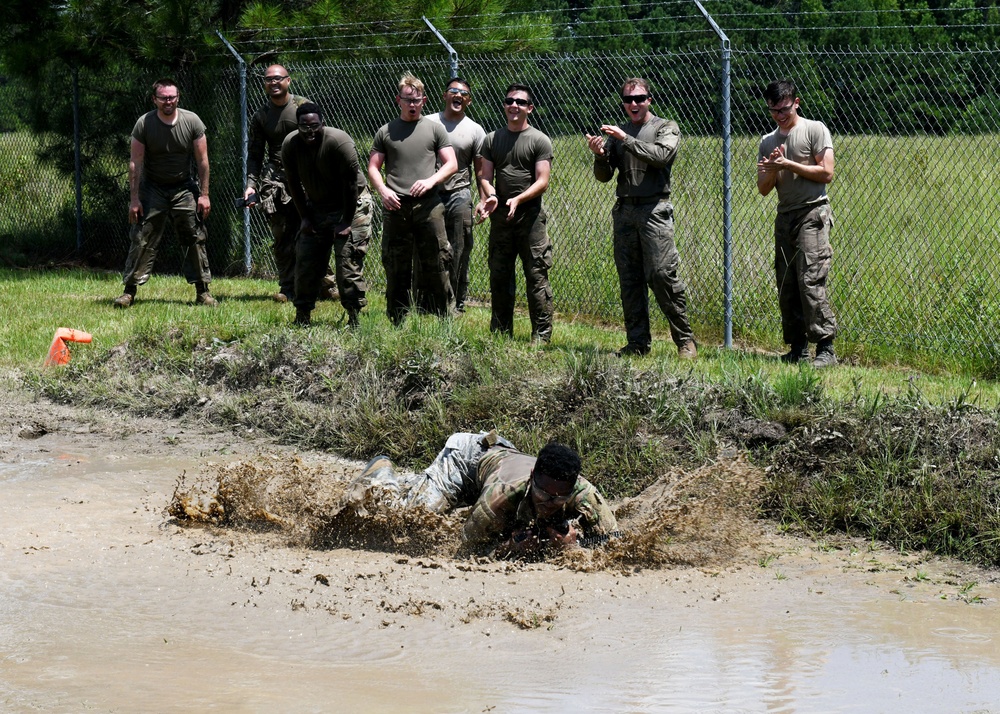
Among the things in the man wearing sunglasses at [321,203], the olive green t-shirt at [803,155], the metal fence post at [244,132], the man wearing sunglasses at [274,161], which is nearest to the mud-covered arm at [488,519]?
the man wearing sunglasses at [321,203]

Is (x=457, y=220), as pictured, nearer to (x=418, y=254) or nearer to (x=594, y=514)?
(x=418, y=254)

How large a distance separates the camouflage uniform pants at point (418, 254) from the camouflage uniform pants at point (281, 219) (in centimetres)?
163

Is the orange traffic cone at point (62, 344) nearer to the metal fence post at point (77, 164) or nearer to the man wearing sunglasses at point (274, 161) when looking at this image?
the man wearing sunglasses at point (274, 161)

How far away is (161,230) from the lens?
11.4 meters

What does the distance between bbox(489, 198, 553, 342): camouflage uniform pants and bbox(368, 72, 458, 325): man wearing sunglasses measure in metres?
0.40

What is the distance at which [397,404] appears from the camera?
26.3 ft

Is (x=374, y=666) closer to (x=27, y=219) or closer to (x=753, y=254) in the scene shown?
(x=753, y=254)

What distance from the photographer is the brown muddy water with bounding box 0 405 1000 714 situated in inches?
173

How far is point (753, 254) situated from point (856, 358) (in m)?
1.96

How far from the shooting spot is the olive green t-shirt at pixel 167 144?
11.1 meters

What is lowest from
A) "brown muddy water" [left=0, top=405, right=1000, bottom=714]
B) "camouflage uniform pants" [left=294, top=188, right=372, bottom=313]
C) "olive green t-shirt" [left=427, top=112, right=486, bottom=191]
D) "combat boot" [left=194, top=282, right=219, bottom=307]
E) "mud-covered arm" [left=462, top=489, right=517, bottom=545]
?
"brown muddy water" [left=0, top=405, right=1000, bottom=714]

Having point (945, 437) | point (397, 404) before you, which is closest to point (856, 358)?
point (945, 437)

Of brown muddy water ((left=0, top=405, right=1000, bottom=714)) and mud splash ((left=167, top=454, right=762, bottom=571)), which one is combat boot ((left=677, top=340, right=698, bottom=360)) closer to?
mud splash ((left=167, top=454, right=762, bottom=571))

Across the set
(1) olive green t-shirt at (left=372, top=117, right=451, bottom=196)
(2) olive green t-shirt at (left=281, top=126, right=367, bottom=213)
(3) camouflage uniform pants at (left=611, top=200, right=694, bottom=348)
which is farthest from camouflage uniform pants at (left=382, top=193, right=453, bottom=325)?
(3) camouflage uniform pants at (left=611, top=200, right=694, bottom=348)
